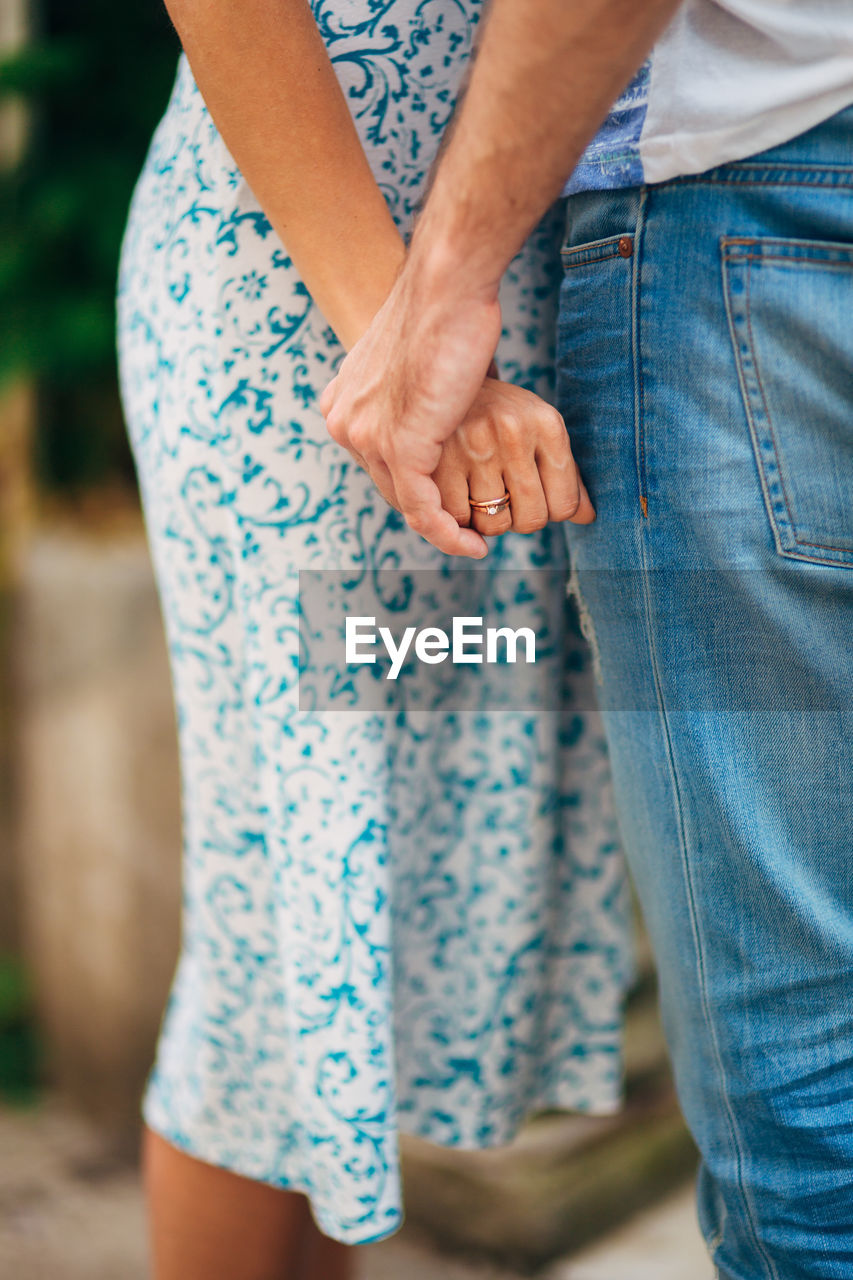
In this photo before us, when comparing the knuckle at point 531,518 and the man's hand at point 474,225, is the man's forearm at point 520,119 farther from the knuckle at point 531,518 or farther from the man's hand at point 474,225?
the knuckle at point 531,518

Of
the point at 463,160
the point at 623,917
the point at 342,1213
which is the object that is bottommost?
the point at 342,1213

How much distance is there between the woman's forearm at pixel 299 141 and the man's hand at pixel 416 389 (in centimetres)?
6

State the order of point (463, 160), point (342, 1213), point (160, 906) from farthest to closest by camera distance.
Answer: point (160, 906) < point (342, 1213) < point (463, 160)

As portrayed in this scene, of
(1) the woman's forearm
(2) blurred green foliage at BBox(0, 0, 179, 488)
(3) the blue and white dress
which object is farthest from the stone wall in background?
(1) the woman's forearm

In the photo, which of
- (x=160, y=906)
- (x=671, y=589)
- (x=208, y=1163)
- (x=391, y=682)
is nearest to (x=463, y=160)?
(x=671, y=589)

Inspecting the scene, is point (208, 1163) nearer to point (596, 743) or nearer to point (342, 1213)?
point (342, 1213)

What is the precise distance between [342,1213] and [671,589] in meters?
0.53

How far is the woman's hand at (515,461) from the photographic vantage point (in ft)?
2.26

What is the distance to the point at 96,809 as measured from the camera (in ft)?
5.79

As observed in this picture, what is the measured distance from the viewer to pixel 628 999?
1560 mm

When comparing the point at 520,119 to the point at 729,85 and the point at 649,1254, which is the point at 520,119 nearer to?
the point at 729,85

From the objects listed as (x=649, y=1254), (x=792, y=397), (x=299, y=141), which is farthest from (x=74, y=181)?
(x=649, y=1254)

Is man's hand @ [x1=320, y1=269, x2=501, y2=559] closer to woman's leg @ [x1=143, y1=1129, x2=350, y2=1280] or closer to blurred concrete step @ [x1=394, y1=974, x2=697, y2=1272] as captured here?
woman's leg @ [x1=143, y1=1129, x2=350, y2=1280]

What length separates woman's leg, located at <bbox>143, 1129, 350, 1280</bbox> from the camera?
1.00 metres
